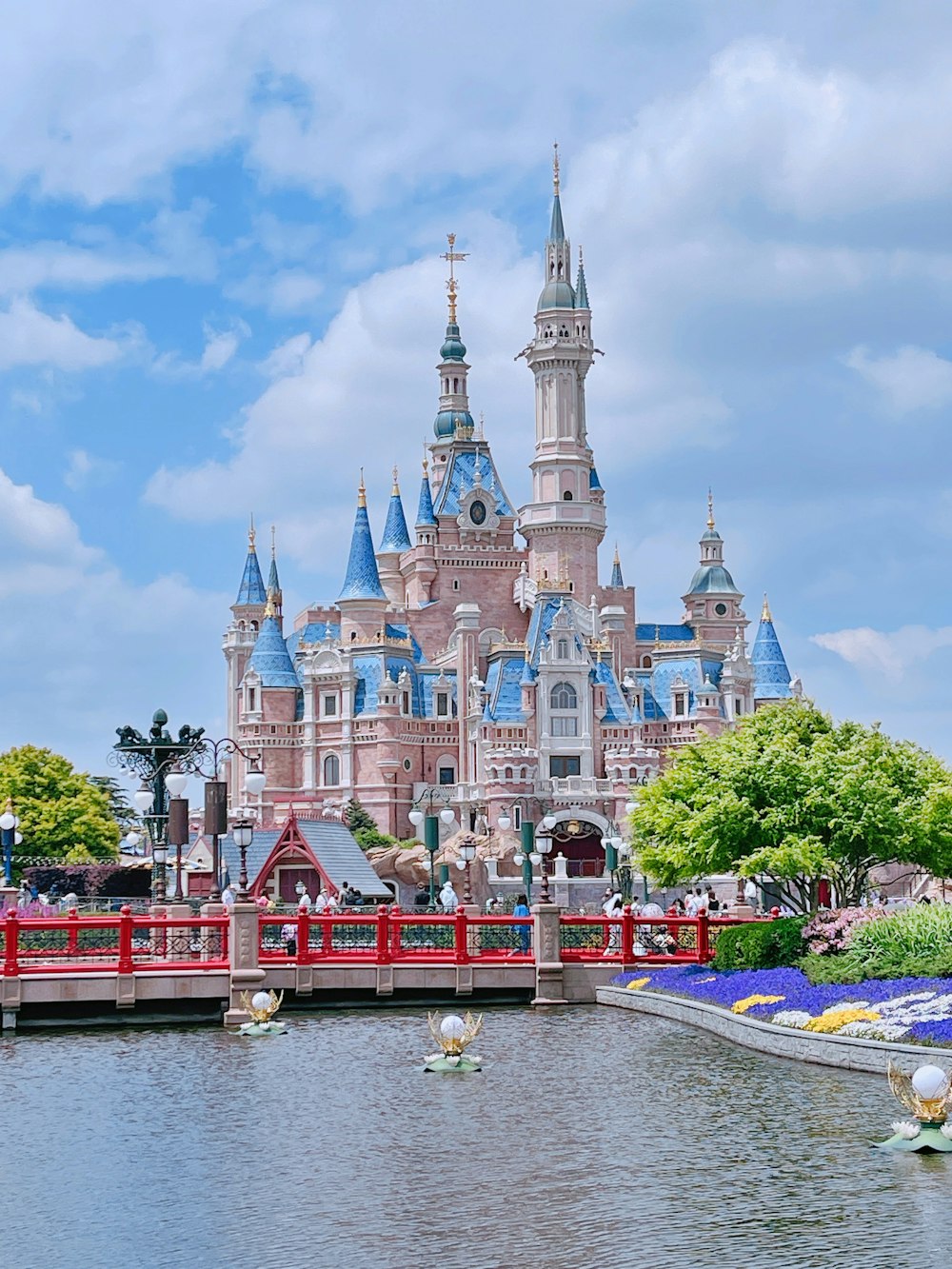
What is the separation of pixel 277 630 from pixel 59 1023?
68.1 meters

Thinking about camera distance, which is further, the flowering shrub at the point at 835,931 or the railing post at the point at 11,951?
the railing post at the point at 11,951

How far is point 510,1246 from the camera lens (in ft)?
50.0

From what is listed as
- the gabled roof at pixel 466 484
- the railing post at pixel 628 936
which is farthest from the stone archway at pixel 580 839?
the railing post at pixel 628 936

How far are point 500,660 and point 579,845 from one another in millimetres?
11025

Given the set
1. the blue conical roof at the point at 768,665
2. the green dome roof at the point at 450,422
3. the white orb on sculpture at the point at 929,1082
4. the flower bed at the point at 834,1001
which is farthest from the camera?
the green dome roof at the point at 450,422

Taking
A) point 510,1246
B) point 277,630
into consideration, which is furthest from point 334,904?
point 277,630

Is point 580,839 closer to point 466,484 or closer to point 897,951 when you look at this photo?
point 466,484

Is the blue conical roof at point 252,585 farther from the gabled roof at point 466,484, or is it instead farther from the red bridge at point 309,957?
the red bridge at point 309,957

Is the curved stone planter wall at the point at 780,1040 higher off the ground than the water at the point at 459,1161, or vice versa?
the curved stone planter wall at the point at 780,1040

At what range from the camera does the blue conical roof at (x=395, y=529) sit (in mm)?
106188

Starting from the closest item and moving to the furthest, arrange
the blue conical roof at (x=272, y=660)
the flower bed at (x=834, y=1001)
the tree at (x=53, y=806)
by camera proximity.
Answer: the flower bed at (x=834, y=1001) < the tree at (x=53, y=806) < the blue conical roof at (x=272, y=660)

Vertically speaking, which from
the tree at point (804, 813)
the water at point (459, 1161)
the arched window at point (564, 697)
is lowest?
the water at point (459, 1161)

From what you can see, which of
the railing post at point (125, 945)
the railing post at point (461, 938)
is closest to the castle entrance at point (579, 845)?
the railing post at point (461, 938)

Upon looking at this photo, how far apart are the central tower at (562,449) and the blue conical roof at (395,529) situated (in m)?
9.27
